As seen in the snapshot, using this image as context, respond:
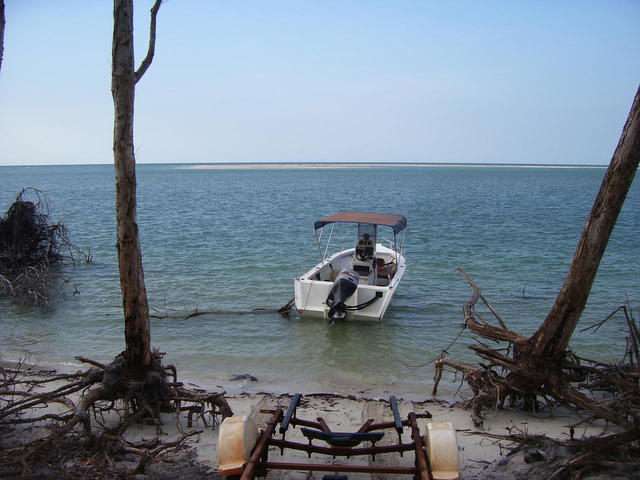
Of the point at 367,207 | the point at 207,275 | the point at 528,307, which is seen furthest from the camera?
the point at 367,207

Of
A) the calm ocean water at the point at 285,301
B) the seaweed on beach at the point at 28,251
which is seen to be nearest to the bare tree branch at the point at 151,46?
the calm ocean water at the point at 285,301

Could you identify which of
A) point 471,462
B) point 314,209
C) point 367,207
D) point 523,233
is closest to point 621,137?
point 471,462

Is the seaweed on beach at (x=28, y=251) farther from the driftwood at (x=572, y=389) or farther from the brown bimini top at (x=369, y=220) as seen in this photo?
the driftwood at (x=572, y=389)

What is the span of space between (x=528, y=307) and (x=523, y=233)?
1546 centimetres

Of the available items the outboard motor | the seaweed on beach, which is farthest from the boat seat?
the seaweed on beach

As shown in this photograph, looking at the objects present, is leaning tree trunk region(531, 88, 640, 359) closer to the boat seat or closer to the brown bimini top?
the brown bimini top

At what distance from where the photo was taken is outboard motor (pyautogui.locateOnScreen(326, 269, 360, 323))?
11719 mm

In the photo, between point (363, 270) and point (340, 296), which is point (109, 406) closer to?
point (340, 296)

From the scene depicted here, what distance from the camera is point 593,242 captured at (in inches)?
220

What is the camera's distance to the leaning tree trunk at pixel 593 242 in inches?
208

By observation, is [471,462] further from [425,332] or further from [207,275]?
[207,275]

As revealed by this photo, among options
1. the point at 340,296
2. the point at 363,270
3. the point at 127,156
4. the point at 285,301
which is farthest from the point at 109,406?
the point at 363,270

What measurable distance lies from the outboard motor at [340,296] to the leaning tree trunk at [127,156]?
20.6 feet

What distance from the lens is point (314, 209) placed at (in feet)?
143
